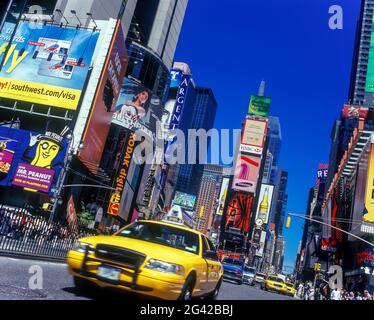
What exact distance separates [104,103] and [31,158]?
34.8ft

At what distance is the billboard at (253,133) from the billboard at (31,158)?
90.9 meters

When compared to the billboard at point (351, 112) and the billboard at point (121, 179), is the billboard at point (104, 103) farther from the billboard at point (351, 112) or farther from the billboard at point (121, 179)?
the billboard at point (351, 112)

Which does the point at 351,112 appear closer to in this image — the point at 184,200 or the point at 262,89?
the point at 184,200

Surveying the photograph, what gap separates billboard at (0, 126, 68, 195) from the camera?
117 ft

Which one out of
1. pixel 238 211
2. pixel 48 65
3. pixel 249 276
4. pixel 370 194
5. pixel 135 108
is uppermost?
pixel 135 108

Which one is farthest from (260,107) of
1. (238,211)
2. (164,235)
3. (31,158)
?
(164,235)

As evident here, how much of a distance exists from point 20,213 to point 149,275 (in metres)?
11.7

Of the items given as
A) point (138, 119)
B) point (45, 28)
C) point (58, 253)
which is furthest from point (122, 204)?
point (58, 253)

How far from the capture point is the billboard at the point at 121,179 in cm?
5212

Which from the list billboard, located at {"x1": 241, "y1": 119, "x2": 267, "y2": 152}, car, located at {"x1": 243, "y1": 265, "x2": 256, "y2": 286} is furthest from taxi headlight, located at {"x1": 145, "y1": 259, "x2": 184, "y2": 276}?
billboard, located at {"x1": 241, "y1": 119, "x2": 267, "y2": 152}

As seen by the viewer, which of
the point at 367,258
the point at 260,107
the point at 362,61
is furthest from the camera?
the point at 362,61

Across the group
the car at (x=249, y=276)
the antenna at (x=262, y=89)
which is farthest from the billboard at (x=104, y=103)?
the antenna at (x=262, y=89)

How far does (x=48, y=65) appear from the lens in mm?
41500
